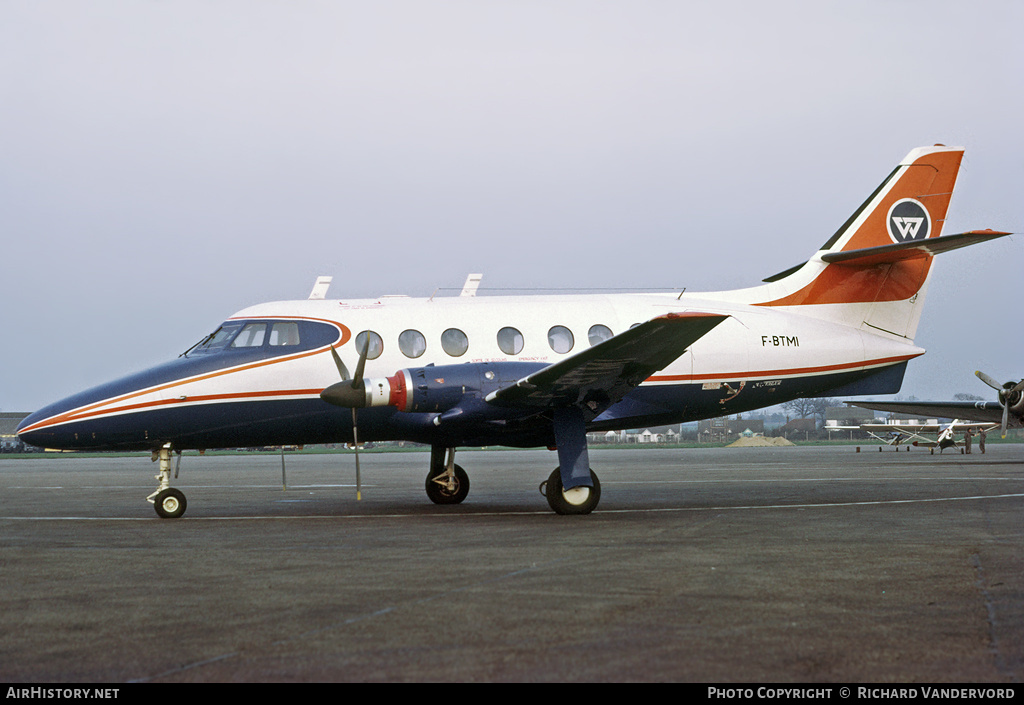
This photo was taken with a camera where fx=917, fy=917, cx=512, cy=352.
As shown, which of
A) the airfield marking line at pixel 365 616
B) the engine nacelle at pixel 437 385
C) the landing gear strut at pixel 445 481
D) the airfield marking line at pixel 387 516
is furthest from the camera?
the landing gear strut at pixel 445 481

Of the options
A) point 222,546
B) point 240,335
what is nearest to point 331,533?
point 222,546

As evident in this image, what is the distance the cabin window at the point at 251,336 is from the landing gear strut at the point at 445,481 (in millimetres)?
3911

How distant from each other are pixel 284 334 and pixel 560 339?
4.89 metres

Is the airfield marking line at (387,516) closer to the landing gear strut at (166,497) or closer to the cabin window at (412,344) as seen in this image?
the landing gear strut at (166,497)

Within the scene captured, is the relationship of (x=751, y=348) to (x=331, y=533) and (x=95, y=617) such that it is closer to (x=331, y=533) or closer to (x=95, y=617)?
(x=331, y=533)

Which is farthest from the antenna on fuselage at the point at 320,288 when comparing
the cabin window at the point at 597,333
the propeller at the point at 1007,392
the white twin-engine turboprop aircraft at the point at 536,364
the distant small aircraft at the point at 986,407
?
the propeller at the point at 1007,392

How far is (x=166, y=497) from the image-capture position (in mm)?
15398

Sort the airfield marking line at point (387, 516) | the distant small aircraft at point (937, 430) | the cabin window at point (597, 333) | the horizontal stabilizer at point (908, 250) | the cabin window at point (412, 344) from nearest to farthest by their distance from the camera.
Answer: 1. the airfield marking line at point (387, 516)
2. the horizontal stabilizer at point (908, 250)
3. the cabin window at point (412, 344)
4. the cabin window at point (597, 333)
5. the distant small aircraft at point (937, 430)

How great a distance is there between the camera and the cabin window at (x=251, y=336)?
16.0m

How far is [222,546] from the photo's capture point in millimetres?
11305

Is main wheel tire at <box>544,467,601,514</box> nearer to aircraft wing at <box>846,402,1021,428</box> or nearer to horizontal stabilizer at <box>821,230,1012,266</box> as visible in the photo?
horizontal stabilizer at <box>821,230,1012,266</box>

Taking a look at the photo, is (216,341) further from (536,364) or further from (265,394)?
(536,364)

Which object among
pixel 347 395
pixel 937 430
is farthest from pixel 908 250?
pixel 937 430
